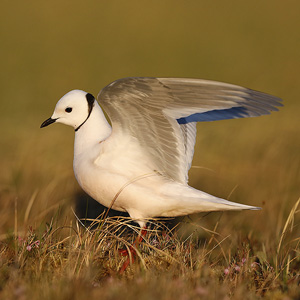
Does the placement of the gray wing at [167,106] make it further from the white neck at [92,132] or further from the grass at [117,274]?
the grass at [117,274]

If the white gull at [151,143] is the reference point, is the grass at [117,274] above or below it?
below

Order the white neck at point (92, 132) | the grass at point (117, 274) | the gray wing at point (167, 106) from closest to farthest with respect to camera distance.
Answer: the grass at point (117, 274)
the gray wing at point (167, 106)
the white neck at point (92, 132)

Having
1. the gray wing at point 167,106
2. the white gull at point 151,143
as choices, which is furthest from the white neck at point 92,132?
the gray wing at point 167,106

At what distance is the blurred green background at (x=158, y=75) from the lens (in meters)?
6.71

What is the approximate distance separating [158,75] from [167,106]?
11.3m

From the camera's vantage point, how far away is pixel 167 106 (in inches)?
159

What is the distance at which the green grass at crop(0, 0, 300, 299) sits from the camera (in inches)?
137

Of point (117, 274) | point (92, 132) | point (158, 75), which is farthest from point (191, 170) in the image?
point (158, 75)

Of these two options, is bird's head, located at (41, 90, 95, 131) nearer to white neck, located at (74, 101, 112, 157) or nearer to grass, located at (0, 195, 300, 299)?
white neck, located at (74, 101, 112, 157)

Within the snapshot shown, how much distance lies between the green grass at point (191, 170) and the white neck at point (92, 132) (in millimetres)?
619

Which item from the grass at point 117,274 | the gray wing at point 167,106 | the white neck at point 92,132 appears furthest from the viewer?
the white neck at point 92,132

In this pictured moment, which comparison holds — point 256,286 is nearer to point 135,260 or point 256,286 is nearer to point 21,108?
point 135,260

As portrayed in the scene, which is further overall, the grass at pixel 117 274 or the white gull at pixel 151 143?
the white gull at pixel 151 143

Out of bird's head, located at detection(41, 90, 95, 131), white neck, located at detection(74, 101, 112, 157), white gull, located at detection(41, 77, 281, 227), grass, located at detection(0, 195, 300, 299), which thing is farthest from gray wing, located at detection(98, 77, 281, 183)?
grass, located at detection(0, 195, 300, 299)
